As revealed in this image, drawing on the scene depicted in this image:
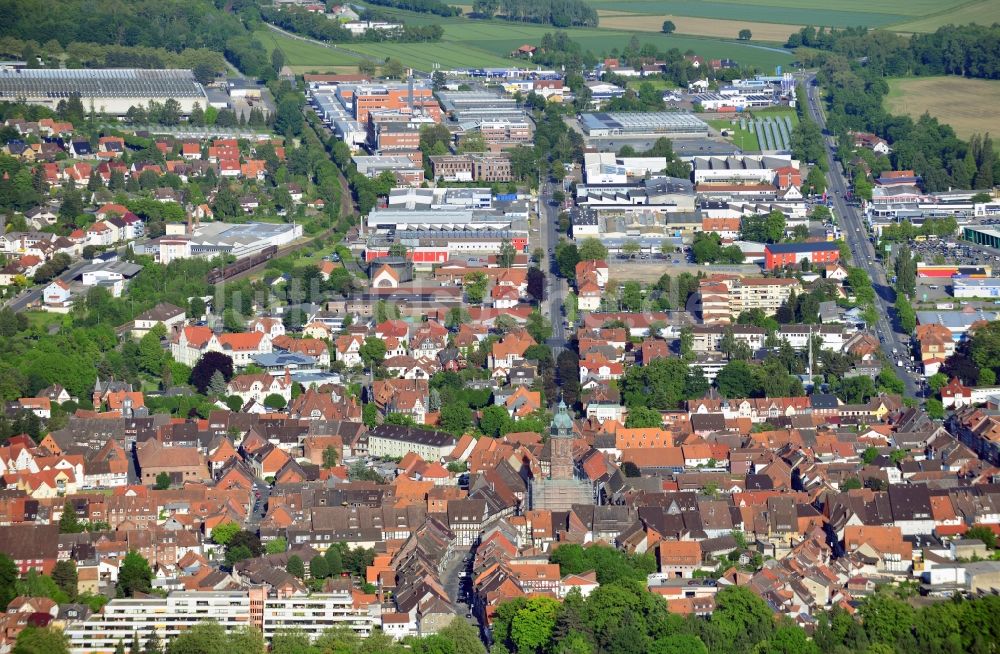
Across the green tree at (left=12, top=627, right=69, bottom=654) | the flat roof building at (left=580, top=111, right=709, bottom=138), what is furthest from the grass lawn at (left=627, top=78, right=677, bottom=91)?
the green tree at (left=12, top=627, right=69, bottom=654)

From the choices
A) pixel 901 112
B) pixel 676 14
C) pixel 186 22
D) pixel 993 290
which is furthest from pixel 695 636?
pixel 676 14

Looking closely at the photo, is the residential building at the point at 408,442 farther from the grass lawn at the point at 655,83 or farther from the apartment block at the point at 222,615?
the grass lawn at the point at 655,83

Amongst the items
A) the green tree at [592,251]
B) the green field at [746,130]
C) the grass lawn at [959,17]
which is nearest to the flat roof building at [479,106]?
the green field at [746,130]

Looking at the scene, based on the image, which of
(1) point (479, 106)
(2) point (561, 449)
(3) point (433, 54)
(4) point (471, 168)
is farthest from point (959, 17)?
(2) point (561, 449)

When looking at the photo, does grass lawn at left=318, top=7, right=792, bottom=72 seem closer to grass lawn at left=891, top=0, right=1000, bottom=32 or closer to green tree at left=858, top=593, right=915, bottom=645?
grass lawn at left=891, top=0, right=1000, bottom=32

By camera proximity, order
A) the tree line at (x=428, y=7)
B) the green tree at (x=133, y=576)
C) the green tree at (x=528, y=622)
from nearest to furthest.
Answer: the green tree at (x=528, y=622)
the green tree at (x=133, y=576)
the tree line at (x=428, y=7)
